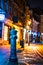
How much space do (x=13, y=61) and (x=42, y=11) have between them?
68.3m

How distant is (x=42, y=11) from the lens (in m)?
80.8

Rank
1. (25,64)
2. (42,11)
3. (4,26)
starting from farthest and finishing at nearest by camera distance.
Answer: (42,11) → (4,26) → (25,64)

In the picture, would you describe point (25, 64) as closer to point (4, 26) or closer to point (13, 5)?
point (4, 26)

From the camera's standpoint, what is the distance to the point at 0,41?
32.5 metres

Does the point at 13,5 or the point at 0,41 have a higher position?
the point at 13,5

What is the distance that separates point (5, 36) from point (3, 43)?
248 cm

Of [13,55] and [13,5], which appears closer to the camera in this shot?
[13,55]

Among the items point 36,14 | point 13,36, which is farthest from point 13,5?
point 36,14

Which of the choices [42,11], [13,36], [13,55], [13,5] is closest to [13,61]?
[13,55]

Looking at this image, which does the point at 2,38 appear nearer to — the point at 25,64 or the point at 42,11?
the point at 25,64

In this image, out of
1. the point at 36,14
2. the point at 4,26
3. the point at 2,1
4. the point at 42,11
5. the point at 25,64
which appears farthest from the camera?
the point at 42,11

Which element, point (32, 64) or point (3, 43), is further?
point (3, 43)

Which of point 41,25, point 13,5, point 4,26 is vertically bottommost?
point 41,25

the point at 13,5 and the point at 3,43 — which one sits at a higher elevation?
the point at 13,5
